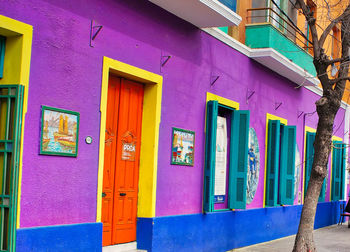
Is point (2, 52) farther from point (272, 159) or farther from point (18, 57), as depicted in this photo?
point (272, 159)

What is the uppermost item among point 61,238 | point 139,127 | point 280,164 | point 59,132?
point 139,127

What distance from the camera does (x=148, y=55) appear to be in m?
8.77

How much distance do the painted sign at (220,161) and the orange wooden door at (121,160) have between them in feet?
9.22

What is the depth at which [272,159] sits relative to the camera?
1398 cm

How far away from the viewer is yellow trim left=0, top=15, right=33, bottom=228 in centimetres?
627

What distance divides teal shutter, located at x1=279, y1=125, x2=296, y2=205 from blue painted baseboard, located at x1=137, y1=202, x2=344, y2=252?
1.20 feet

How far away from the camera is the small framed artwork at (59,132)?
6.66 metres

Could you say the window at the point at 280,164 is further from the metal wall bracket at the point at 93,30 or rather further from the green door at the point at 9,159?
the green door at the point at 9,159

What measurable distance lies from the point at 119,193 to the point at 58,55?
2619mm

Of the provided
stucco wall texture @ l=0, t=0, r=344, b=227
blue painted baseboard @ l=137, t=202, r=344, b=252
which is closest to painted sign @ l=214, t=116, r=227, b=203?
blue painted baseboard @ l=137, t=202, r=344, b=252

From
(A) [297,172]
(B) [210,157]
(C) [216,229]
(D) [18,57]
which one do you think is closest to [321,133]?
(B) [210,157]

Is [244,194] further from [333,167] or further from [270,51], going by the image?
[333,167]

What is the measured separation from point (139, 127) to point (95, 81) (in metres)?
1.68

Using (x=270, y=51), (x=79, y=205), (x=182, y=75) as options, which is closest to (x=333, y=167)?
(x=270, y=51)
